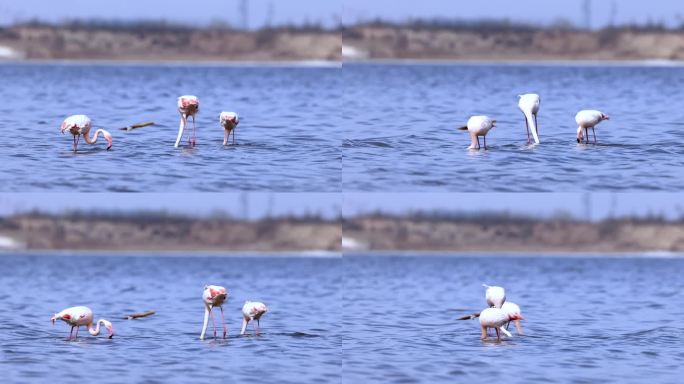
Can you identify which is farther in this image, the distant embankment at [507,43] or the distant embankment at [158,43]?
the distant embankment at [158,43]

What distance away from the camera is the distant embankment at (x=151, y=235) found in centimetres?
4244

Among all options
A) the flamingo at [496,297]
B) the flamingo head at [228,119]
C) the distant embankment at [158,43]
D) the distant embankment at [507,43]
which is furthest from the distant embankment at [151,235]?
the flamingo at [496,297]

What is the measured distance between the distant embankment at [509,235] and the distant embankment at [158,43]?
15.2m

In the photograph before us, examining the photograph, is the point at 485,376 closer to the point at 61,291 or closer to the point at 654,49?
the point at 61,291

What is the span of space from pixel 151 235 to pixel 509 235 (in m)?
11.1

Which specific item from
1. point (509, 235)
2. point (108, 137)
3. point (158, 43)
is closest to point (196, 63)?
point (158, 43)

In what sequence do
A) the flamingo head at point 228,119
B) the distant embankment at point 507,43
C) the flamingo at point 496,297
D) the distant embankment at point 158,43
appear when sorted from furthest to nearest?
the distant embankment at point 158,43, the distant embankment at point 507,43, the flamingo head at point 228,119, the flamingo at point 496,297

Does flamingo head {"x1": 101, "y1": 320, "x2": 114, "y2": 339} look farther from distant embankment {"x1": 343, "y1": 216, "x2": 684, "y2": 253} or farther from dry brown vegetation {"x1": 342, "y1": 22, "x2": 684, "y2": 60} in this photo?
dry brown vegetation {"x1": 342, "y1": 22, "x2": 684, "y2": 60}

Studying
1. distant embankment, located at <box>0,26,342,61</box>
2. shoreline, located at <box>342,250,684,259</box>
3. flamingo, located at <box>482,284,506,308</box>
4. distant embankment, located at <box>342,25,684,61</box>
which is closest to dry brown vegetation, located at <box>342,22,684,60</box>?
distant embankment, located at <box>342,25,684,61</box>

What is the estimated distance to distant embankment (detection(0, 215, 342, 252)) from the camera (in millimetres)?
42438

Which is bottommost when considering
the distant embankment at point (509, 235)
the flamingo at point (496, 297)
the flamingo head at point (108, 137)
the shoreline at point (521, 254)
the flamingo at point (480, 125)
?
the shoreline at point (521, 254)

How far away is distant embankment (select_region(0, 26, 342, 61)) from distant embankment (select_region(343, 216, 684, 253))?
1521 centimetres

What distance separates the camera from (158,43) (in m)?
61.8

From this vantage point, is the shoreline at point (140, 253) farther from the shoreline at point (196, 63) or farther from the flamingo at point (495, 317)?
the flamingo at point (495, 317)
